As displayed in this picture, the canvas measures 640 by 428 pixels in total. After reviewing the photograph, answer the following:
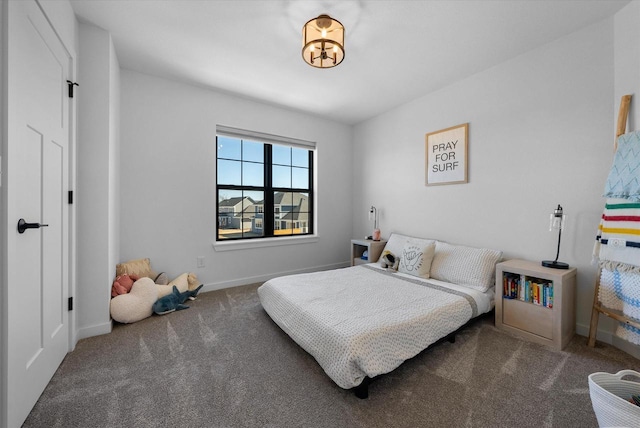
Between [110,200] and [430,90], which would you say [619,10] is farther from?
[110,200]

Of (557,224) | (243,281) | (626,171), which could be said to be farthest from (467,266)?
(243,281)

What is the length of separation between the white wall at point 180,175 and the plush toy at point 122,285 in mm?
370

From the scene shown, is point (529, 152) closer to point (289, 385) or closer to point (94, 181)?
point (289, 385)

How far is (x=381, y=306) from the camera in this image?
1922 millimetres

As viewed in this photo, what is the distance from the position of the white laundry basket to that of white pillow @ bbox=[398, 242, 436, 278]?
158 cm

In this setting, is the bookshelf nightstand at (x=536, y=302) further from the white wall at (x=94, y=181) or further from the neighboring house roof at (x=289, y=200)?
the white wall at (x=94, y=181)

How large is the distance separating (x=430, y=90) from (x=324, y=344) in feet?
10.4

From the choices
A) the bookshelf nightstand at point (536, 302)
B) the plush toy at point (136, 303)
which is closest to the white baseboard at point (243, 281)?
the plush toy at point (136, 303)

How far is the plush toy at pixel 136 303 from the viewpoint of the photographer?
2.27 meters

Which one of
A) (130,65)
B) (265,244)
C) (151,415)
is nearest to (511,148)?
(265,244)

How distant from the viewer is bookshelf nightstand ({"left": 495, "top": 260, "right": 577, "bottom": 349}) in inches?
76.7

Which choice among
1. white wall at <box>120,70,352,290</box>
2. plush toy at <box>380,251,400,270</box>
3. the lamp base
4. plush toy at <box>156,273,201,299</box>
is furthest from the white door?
the lamp base

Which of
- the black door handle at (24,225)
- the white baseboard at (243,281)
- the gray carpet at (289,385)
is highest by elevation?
the black door handle at (24,225)

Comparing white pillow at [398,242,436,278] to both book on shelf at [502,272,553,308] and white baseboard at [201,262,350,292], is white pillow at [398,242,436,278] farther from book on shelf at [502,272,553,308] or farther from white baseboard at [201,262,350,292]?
Result: white baseboard at [201,262,350,292]
